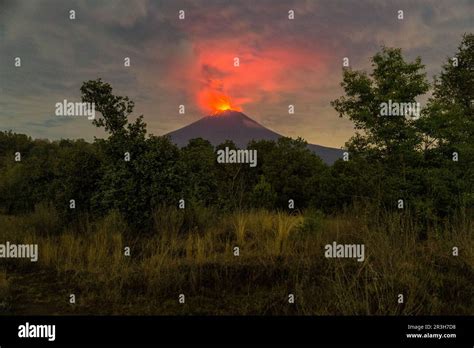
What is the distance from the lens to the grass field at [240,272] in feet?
16.4

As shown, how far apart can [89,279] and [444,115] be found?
1208 centimetres

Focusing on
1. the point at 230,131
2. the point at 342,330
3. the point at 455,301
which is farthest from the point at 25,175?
the point at 230,131

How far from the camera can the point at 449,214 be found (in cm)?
1120

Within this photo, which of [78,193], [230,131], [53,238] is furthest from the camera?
[230,131]

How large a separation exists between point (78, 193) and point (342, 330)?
7787 mm

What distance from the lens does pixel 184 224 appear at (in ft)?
28.3

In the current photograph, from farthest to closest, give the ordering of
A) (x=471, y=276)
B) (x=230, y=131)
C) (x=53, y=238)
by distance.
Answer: (x=230, y=131) → (x=53, y=238) → (x=471, y=276)

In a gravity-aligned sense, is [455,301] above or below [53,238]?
below

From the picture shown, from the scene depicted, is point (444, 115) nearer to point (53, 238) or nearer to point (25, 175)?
point (53, 238)

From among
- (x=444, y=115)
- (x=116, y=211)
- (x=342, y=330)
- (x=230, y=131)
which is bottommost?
(x=342, y=330)

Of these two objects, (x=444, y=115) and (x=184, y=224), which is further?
(x=444, y=115)

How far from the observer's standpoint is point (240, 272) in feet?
20.2

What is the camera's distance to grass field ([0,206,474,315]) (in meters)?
5.00

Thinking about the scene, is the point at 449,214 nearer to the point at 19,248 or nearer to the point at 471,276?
the point at 471,276
